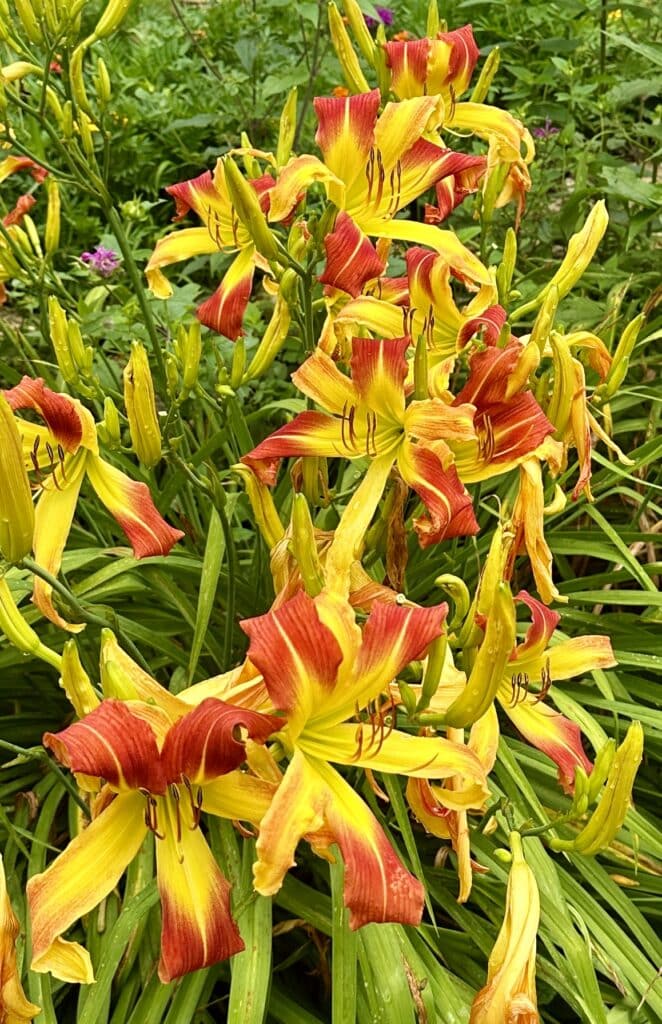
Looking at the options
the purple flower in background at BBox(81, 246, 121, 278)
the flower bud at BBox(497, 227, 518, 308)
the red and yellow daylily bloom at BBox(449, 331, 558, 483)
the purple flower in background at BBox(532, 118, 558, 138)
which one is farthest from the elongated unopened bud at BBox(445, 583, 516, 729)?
the purple flower in background at BBox(532, 118, 558, 138)

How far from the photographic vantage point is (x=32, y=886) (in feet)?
3.12

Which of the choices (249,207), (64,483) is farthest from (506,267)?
(64,483)

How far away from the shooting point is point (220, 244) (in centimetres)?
152

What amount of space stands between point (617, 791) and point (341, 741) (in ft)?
1.00

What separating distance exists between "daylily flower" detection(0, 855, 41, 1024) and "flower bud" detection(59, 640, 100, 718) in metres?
0.18

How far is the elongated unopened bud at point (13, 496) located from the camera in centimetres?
103

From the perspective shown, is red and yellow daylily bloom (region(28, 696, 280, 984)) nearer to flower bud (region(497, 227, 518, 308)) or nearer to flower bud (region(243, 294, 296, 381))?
flower bud (region(243, 294, 296, 381))

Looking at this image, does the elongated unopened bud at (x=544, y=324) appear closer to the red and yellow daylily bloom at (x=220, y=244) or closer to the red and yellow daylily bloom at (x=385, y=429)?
the red and yellow daylily bloom at (x=385, y=429)

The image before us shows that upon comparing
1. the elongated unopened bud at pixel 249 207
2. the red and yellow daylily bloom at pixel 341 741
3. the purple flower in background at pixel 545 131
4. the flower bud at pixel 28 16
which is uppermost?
the flower bud at pixel 28 16

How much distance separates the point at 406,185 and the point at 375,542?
19.9 inches

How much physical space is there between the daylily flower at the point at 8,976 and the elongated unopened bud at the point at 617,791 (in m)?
0.62

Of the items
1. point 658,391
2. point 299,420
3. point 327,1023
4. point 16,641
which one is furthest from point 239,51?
point 327,1023

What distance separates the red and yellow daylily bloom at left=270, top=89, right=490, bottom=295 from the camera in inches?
51.1

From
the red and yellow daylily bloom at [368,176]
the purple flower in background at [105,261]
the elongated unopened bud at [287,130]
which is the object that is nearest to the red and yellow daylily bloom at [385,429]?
the red and yellow daylily bloom at [368,176]
